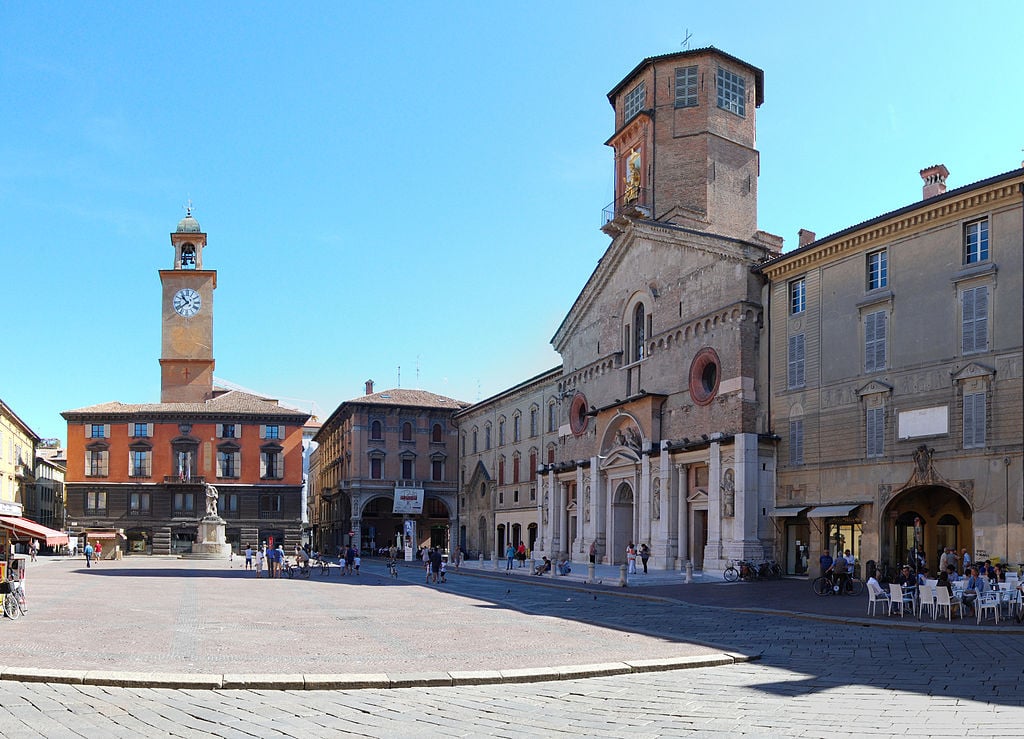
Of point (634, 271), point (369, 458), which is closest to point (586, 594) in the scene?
point (634, 271)

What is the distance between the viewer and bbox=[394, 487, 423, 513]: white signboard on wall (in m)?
73.3

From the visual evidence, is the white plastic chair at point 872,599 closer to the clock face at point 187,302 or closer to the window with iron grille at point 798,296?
the window with iron grille at point 798,296

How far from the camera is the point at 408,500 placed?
243 feet

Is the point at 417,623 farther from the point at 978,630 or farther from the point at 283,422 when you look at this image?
the point at 283,422

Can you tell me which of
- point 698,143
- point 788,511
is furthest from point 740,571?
point 698,143

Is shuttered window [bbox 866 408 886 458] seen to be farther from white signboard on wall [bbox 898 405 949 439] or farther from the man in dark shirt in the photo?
the man in dark shirt

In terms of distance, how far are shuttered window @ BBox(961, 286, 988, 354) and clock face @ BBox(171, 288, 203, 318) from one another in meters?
69.8

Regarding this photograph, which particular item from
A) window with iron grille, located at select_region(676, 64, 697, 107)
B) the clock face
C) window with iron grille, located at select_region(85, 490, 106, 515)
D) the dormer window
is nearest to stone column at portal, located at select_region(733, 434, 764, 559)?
window with iron grille, located at select_region(676, 64, 697, 107)

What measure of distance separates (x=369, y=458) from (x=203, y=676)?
65651 mm

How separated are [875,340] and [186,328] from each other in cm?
6638

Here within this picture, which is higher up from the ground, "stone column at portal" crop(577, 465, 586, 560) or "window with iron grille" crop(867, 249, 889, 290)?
Answer: "window with iron grille" crop(867, 249, 889, 290)

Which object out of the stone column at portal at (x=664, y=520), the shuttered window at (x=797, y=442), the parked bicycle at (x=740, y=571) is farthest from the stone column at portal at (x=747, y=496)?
the stone column at portal at (x=664, y=520)

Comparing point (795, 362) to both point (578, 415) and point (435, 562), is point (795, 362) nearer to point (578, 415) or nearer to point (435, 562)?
point (435, 562)

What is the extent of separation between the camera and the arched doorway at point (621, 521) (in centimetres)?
4812
